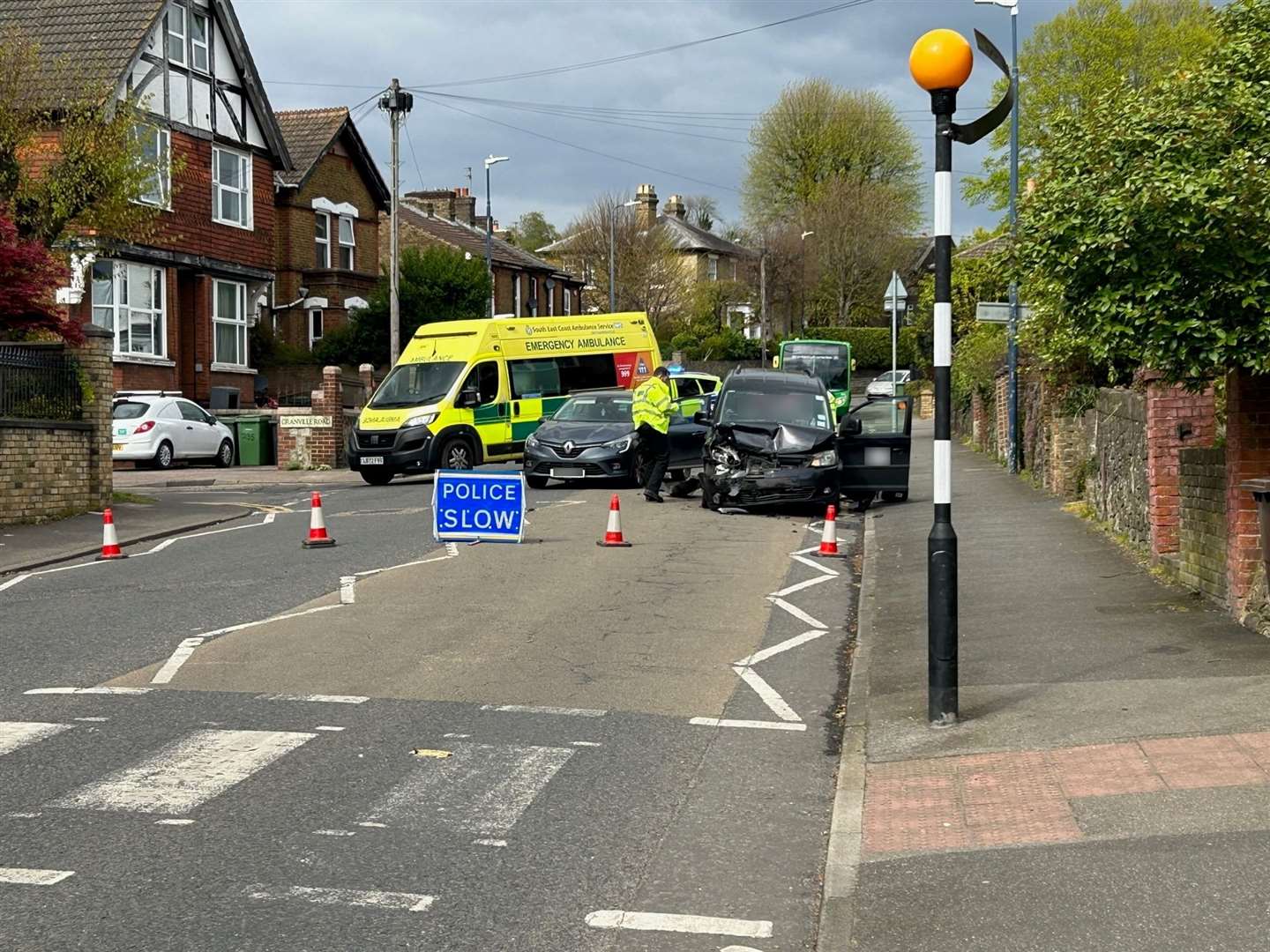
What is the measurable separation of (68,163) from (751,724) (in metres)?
16.3

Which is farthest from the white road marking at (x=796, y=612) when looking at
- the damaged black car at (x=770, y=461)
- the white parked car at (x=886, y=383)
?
the white parked car at (x=886, y=383)

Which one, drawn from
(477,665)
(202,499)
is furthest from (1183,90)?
(202,499)

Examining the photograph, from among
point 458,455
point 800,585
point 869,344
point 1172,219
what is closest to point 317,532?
point 800,585

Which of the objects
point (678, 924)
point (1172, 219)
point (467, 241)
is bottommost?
point (678, 924)

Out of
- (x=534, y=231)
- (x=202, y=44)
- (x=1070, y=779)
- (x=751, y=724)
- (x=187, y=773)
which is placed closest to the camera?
(x=1070, y=779)

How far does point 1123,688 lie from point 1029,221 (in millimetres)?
3213

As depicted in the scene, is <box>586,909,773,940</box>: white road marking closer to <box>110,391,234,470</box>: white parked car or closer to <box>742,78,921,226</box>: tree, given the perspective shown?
<box>110,391,234,470</box>: white parked car

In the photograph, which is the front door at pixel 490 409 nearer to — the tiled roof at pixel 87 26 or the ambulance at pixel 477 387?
the ambulance at pixel 477 387

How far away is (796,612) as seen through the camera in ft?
40.1

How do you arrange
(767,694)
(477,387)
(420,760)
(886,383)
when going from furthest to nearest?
(886,383), (477,387), (767,694), (420,760)

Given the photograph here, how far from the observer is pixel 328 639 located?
10.5m

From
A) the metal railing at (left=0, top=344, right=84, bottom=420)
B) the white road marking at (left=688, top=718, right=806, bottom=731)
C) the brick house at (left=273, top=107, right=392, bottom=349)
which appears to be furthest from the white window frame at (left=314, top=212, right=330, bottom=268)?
the white road marking at (left=688, top=718, right=806, bottom=731)

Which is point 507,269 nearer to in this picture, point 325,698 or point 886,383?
point 886,383

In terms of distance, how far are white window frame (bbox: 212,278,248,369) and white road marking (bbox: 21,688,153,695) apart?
3118 cm
